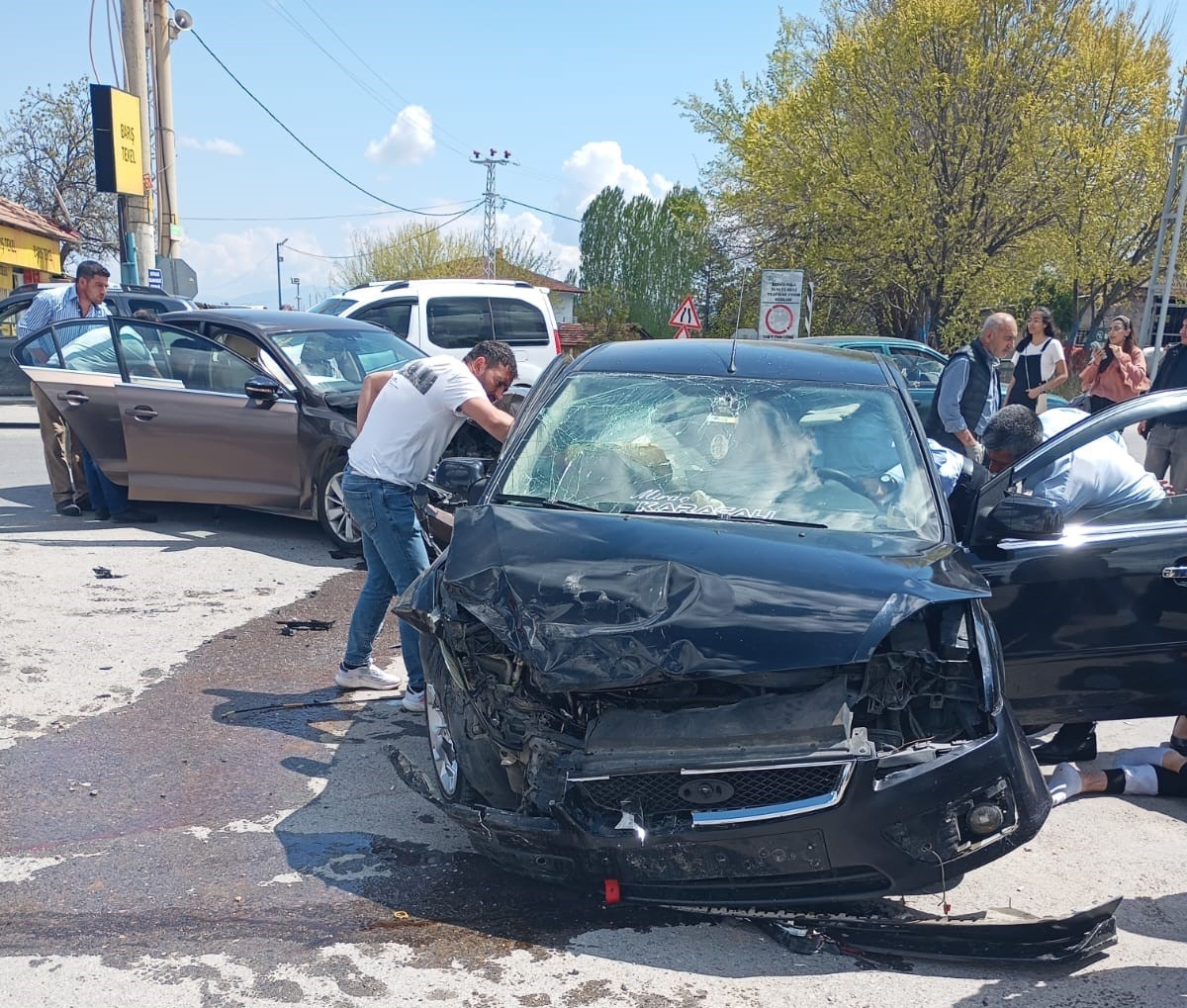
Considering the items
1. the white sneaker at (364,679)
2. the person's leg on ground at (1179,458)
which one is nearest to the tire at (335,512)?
the white sneaker at (364,679)

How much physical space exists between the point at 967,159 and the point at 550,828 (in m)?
21.8

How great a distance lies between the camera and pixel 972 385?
793 centimetres

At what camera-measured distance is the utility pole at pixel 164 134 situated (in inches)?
786

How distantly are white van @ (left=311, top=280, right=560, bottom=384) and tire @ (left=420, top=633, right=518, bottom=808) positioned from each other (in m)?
9.92

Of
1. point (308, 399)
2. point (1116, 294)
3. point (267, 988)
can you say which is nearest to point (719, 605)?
point (267, 988)

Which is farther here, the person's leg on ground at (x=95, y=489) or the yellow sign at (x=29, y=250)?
the yellow sign at (x=29, y=250)

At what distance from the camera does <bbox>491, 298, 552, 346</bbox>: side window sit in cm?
1404

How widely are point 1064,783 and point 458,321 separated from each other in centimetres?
1061

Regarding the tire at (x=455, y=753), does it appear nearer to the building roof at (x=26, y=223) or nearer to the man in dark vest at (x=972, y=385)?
the man in dark vest at (x=972, y=385)

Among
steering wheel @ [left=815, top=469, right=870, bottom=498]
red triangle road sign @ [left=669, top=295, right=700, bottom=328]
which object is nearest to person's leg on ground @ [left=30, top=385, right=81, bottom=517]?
steering wheel @ [left=815, top=469, right=870, bottom=498]

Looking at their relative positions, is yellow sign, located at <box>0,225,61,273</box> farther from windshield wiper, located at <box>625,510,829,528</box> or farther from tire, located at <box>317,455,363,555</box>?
windshield wiper, located at <box>625,510,829,528</box>

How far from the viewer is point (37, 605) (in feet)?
22.1

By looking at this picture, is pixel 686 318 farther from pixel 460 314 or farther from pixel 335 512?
pixel 335 512

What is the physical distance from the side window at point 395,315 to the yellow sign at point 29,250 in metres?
20.2
